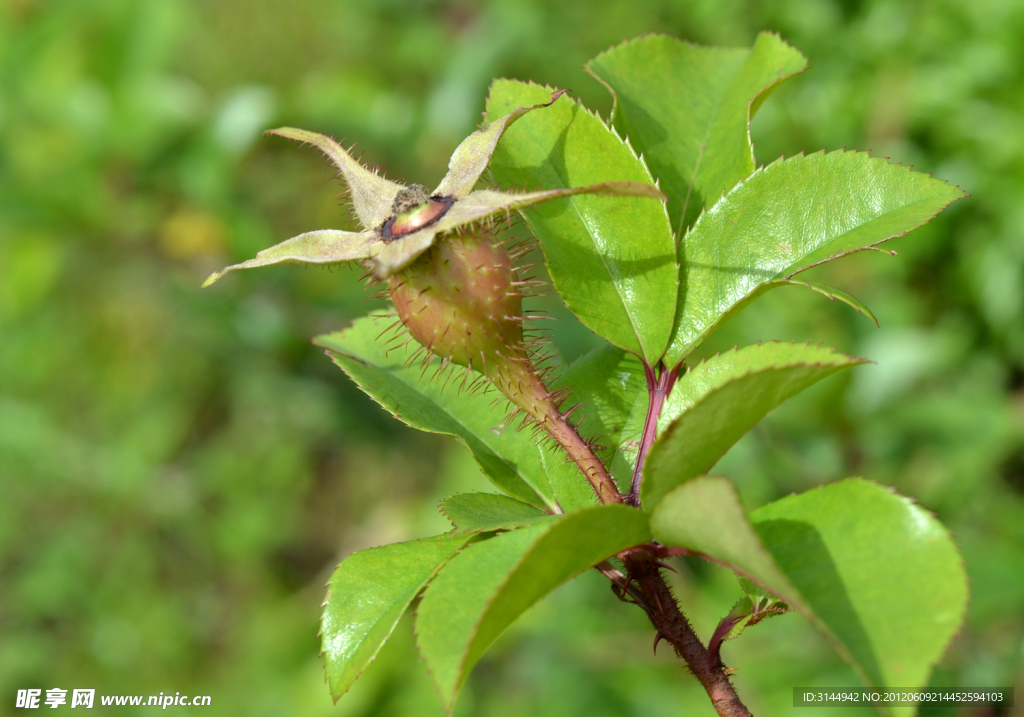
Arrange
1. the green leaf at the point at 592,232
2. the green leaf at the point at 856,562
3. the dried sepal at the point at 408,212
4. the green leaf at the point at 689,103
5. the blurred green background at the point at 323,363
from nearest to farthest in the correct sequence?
the green leaf at the point at 856,562, the dried sepal at the point at 408,212, the green leaf at the point at 592,232, the green leaf at the point at 689,103, the blurred green background at the point at 323,363

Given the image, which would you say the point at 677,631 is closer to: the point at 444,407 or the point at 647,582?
the point at 647,582

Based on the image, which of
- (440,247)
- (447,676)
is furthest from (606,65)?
(447,676)

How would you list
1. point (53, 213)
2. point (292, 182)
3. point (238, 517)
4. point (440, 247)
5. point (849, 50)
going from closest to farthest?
1. point (440, 247)
2. point (53, 213)
3. point (849, 50)
4. point (238, 517)
5. point (292, 182)

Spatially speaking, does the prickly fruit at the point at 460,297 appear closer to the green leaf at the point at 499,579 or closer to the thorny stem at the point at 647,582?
the thorny stem at the point at 647,582

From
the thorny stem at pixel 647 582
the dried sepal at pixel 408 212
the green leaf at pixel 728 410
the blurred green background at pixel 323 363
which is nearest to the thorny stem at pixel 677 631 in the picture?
the thorny stem at pixel 647 582

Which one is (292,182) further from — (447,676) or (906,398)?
(447,676)

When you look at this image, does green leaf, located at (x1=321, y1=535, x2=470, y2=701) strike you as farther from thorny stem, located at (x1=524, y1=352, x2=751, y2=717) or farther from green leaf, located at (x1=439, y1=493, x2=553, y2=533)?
thorny stem, located at (x1=524, y1=352, x2=751, y2=717)

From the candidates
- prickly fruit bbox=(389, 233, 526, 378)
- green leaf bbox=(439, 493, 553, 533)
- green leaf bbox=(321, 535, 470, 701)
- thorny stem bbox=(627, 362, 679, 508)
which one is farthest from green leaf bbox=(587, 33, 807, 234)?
green leaf bbox=(321, 535, 470, 701)
